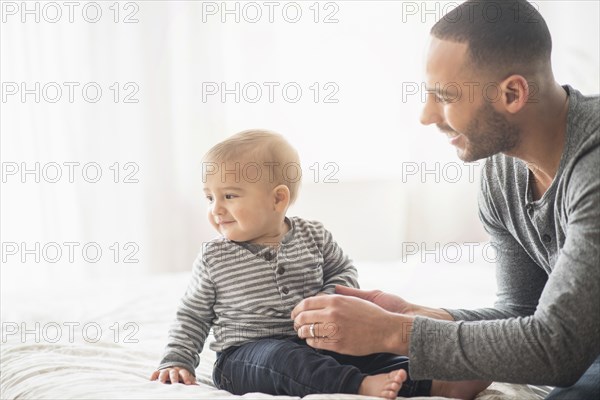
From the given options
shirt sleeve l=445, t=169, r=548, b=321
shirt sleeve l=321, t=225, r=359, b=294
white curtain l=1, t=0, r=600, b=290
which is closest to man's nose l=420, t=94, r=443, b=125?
shirt sleeve l=445, t=169, r=548, b=321

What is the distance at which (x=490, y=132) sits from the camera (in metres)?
1.45

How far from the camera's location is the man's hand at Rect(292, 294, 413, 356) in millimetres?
1295

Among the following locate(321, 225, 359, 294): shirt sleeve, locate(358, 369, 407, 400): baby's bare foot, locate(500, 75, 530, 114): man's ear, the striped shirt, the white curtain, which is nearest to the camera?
locate(358, 369, 407, 400): baby's bare foot

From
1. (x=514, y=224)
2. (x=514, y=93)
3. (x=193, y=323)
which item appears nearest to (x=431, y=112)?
(x=514, y=93)

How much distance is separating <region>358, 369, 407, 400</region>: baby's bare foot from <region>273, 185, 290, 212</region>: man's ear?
1.38 feet

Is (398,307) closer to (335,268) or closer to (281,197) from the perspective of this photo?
(335,268)

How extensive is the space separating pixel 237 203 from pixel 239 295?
7.0 inches

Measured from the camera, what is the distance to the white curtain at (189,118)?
3303 millimetres

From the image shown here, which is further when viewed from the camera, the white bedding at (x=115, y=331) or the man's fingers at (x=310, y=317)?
the white bedding at (x=115, y=331)

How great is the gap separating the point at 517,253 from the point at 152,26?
2.18 m

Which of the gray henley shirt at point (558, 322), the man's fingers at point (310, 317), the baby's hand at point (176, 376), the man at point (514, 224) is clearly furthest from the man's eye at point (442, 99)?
the baby's hand at point (176, 376)

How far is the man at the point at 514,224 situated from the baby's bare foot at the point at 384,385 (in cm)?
4

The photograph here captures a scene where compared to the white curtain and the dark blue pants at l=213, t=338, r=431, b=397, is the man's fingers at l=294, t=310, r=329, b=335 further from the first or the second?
the white curtain

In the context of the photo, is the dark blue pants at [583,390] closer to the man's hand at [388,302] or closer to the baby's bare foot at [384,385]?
the baby's bare foot at [384,385]
